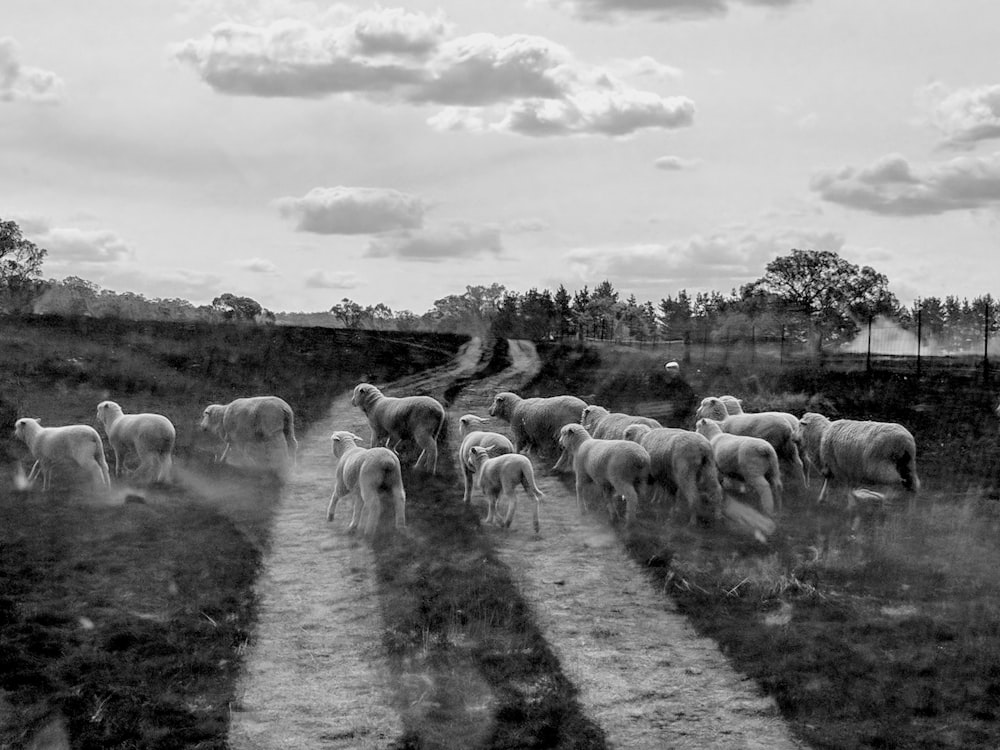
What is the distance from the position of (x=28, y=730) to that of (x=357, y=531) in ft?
20.6

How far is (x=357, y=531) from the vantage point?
14.5m

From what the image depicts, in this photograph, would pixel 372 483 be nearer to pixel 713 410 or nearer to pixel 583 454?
pixel 583 454

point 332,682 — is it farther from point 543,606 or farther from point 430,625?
point 543,606

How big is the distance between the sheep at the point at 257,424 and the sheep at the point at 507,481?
19.2ft

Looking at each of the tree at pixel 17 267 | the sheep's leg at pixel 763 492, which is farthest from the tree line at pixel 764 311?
the sheep's leg at pixel 763 492

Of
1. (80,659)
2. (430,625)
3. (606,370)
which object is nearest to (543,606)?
(430,625)

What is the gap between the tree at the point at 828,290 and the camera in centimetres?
6581

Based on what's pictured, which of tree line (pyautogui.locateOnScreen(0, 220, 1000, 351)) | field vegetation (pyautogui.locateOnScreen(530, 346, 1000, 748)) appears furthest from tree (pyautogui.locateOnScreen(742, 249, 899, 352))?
field vegetation (pyautogui.locateOnScreen(530, 346, 1000, 748))

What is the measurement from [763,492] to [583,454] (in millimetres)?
3021

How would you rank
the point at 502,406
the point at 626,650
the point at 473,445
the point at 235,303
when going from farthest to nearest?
the point at 235,303, the point at 502,406, the point at 473,445, the point at 626,650

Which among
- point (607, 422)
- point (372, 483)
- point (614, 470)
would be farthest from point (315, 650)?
point (607, 422)

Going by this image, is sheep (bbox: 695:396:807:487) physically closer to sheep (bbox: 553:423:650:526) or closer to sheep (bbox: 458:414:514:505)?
sheep (bbox: 553:423:650:526)

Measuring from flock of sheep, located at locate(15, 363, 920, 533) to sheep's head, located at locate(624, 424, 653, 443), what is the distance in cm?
4

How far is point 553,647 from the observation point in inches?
413
